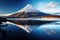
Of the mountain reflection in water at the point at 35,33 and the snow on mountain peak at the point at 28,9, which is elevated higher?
the snow on mountain peak at the point at 28,9

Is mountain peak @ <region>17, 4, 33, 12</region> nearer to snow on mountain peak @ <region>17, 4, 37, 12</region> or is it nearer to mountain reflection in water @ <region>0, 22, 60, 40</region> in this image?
snow on mountain peak @ <region>17, 4, 37, 12</region>

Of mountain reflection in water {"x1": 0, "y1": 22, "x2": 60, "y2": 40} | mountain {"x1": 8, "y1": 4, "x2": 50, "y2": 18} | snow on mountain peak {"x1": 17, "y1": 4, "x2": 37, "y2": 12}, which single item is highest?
snow on mountain peak {"x1": 17, "y1": 4, "x2": 37, "y2": 12}

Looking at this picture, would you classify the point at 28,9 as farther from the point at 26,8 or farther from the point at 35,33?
the point at 35,33

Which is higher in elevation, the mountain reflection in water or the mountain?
the mountain

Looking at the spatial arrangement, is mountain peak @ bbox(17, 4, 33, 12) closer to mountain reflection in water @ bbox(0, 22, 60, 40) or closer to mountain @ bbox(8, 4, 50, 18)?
mountain @ bbox(8, 4, 50, 18)

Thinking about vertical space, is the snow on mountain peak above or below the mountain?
above

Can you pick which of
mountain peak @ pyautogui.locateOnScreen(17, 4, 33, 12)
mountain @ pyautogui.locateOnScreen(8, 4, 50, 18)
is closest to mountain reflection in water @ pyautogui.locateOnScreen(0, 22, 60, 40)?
mountain @ pyautogui.locateOnScreen(8, 4, 50, 18)

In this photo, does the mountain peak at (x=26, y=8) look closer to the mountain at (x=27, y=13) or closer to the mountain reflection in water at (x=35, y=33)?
the mountain at (x=27, y=13)

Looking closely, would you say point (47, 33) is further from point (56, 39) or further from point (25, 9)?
point (25, 9)

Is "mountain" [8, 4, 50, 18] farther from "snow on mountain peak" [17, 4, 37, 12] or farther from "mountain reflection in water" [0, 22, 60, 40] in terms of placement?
"mountain reflection in water" [0, 22, 60, 40]

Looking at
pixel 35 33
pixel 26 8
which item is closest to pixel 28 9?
pixel 26 8

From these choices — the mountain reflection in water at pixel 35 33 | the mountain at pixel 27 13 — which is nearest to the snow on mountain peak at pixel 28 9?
the mountain at pixel 27 13
